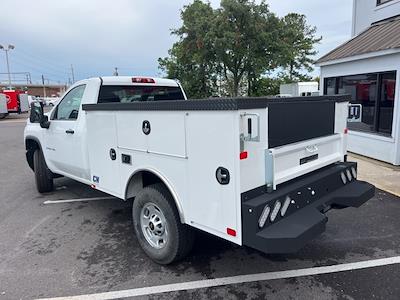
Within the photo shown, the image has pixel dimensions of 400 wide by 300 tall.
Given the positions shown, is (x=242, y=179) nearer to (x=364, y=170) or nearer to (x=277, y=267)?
(x=277, y=267)

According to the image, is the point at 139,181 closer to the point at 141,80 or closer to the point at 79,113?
the point at 79,113

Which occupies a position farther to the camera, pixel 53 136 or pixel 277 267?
pixel 53 136

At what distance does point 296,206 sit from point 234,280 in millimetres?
974

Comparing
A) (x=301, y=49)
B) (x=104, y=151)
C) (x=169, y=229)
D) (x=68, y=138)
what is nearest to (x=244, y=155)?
(x=169, y=229)

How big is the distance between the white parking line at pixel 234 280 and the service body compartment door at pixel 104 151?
3.96ft

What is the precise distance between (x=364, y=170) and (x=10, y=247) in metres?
6.92

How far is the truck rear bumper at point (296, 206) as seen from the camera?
276 cm

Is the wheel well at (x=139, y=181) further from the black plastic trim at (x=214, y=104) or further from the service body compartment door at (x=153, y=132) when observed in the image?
the black plastic trim at (x=214, y=104)

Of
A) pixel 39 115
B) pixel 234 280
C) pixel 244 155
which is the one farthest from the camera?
pixel 39 115

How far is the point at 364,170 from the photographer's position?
7.73m

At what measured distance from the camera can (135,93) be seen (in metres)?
5.33

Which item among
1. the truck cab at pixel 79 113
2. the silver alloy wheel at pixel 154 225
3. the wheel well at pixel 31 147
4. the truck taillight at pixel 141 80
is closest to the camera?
the silver alloy wheel at pixel 154 225

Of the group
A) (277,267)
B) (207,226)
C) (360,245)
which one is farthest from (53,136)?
(360,245)

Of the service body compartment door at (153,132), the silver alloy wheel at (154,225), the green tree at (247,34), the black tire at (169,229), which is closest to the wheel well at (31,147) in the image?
the service body compartment door at (153,132)
